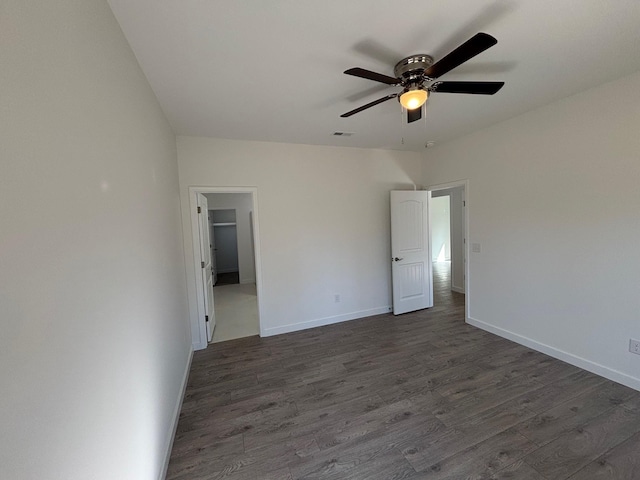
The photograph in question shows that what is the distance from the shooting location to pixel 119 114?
1.37 m

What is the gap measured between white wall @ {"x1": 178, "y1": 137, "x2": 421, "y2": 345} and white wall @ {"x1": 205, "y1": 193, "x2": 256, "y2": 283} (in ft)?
11.5

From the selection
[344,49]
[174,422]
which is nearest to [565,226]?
[344,49]

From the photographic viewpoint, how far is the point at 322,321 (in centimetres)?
402

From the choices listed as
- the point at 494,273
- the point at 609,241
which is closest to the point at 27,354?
the point at 609,241

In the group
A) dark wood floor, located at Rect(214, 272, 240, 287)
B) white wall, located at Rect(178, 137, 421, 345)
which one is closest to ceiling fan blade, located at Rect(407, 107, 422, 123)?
white wall, located at Rect(178, 137, 421, 345)

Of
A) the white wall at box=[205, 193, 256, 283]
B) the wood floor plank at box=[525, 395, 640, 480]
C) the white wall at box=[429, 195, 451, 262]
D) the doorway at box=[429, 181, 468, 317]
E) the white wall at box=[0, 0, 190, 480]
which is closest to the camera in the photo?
the white wall at box=[0, 0, 190, 480]

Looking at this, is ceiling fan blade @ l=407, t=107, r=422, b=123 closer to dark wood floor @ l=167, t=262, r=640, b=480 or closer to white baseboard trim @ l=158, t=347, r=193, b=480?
dark wood floor @ l=167, t=262, r=640, b=480

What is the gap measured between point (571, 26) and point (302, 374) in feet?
10.9

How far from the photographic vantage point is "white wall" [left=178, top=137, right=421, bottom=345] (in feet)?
11.3

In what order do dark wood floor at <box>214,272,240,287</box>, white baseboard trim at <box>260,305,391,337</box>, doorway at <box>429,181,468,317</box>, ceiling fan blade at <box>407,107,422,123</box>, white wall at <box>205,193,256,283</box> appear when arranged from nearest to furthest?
ceiling fan blade at <box>407,107,422,123</box>
white baseboard trim at <box>260,305,391,337</box>
doorway at <box>429,181,468,317</box>
white wall at <box>205,193,256,283</box>
dark wood floor at <box>214,272,240,287</box>

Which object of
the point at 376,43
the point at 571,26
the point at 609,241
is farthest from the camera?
the point at 609,241

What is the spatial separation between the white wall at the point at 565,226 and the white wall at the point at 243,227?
516 centimetres

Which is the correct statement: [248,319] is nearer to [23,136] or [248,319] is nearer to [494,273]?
[494,273]

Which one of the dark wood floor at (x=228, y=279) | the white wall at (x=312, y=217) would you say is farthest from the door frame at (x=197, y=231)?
the dark wood floor at (x=228, y=279)
